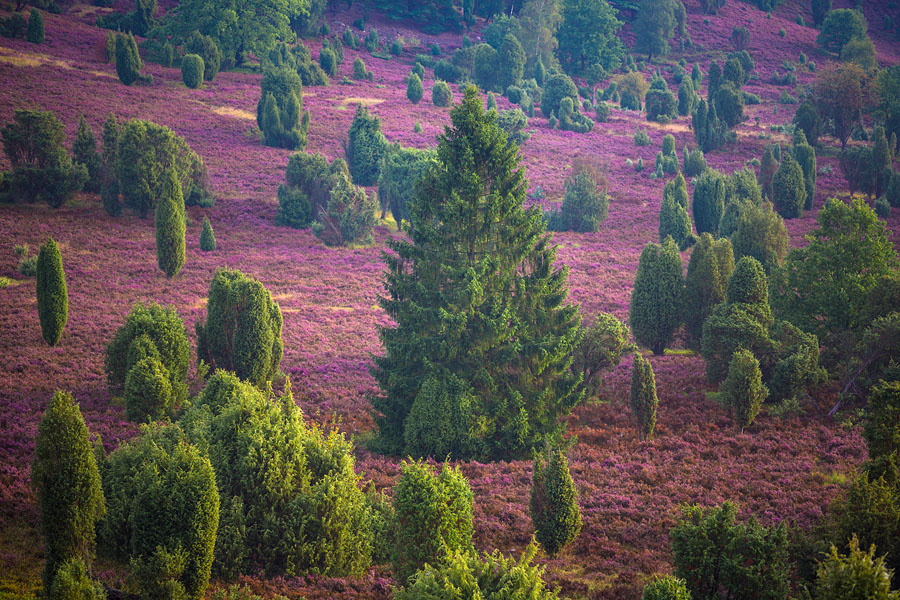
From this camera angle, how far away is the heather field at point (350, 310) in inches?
680

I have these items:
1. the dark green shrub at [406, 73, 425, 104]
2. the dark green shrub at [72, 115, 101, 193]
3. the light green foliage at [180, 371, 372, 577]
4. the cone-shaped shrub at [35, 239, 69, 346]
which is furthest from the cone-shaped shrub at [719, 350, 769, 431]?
the dark green shrub at [406, 73, 425, 104]

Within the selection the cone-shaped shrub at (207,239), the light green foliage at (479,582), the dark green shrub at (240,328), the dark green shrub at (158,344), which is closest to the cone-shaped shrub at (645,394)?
the light green foliage at (479,582)

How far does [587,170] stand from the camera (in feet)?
179

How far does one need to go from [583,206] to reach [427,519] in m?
41.5

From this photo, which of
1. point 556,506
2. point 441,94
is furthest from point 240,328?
point 441,94

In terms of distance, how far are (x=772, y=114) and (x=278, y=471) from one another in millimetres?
78184

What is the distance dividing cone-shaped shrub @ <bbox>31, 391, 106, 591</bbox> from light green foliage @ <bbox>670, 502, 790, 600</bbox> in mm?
11683

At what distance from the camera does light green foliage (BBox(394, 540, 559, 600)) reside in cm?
1034

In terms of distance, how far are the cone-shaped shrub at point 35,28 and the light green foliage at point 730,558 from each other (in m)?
77.9

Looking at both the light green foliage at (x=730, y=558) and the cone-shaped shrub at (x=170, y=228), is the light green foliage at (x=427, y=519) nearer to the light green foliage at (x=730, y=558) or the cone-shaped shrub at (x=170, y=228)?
the light green foliage at (x=730, y=558)

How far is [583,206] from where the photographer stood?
51844 mm

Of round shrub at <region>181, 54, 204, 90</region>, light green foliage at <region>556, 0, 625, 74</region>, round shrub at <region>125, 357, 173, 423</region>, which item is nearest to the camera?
round shrub at <region>125, 357, 173, 423</region>

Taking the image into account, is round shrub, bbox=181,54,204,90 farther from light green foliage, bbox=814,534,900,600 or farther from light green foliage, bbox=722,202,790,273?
light green foliage, bbox=814,534,900,600

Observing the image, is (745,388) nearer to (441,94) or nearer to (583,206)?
(583,206)
